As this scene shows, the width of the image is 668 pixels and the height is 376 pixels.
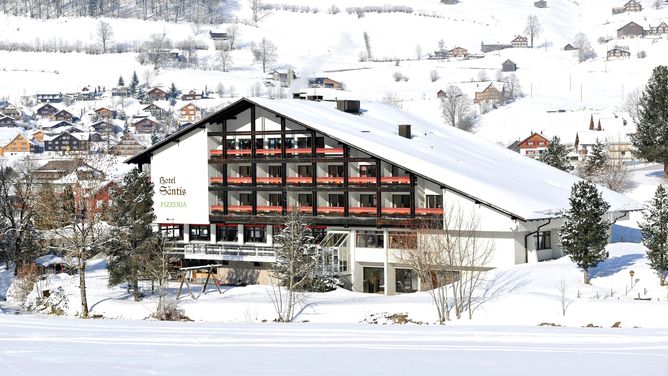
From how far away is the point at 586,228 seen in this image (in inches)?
1876

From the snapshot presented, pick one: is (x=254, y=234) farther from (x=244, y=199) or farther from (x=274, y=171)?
(x=274, y=171)

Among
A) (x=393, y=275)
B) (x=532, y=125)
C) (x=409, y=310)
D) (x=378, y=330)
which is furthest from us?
(x=532, y=125)

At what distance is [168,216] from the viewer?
217 feet

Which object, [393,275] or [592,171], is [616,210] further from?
[592,171]

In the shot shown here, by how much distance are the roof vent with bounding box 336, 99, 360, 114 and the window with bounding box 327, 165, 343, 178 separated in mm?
8437

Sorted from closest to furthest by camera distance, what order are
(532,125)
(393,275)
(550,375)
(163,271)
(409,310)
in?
(550,375), (409,310), (163,271), (393,275), (532,125)

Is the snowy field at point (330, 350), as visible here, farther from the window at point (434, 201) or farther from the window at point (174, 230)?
→ the window at point (174, 230)

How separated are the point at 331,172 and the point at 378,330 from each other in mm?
25816

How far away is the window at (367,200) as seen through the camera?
2352 inches

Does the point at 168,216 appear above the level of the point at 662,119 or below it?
below

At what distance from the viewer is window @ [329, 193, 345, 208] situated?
60.7m

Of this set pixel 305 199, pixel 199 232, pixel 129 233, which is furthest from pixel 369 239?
pixel 199 232

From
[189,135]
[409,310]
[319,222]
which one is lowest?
[409,310]

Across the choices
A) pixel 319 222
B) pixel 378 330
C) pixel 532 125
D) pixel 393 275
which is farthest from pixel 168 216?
pixel 532 125
